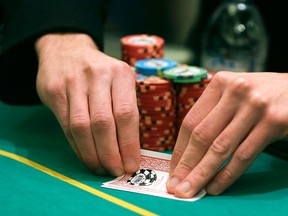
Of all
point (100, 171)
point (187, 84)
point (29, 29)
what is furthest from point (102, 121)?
point (29, 29)

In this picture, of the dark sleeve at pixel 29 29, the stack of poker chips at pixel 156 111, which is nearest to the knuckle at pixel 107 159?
the stack of poker chips at pixel 156 111

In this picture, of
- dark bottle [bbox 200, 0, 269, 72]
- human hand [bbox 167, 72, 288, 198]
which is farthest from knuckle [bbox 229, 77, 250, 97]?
dark bottle [bbox 200, 0, 269, 72]

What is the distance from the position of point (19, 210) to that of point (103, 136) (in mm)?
257

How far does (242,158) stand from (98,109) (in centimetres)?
35

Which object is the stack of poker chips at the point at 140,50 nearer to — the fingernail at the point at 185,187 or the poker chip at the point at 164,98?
the poker chip at the point at 164,98

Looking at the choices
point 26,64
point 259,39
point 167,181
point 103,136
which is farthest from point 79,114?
point 259,39

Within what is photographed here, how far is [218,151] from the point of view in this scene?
45.6 inches

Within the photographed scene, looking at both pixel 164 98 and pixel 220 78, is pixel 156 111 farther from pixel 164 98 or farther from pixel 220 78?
pixel 220 78

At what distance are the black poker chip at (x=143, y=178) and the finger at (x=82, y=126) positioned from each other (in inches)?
3.1

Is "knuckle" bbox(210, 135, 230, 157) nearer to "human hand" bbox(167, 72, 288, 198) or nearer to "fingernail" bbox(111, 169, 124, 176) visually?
"human hand" bbox(167, 72, 288, 198)

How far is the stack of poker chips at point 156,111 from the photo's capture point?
4.82 feet

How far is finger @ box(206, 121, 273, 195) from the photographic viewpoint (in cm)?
114

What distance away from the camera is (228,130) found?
1.15 m

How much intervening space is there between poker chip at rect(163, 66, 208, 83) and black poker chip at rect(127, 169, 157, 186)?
0.99ft
